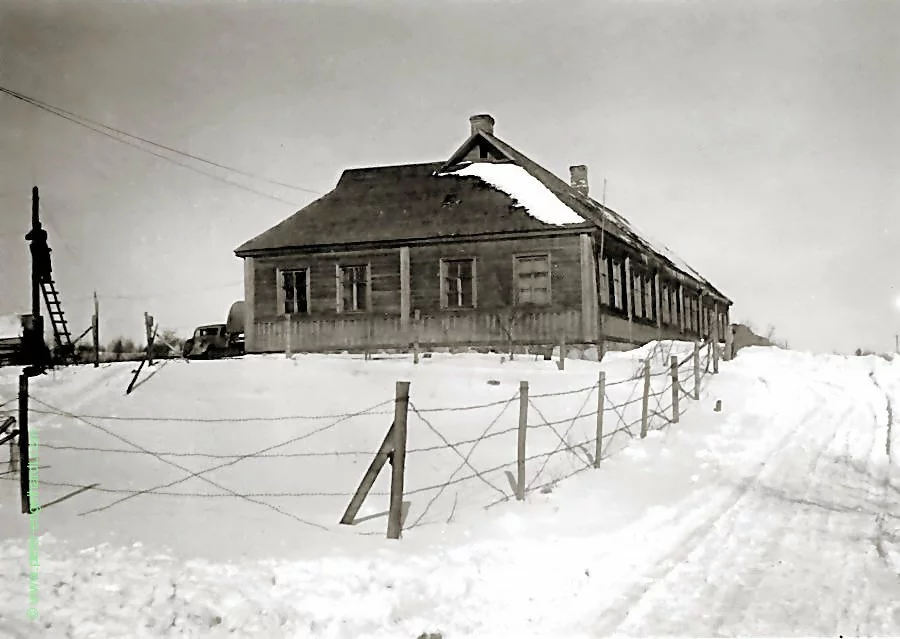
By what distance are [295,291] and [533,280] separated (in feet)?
17.3

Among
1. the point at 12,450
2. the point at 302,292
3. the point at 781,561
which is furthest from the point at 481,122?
the point at 302,292

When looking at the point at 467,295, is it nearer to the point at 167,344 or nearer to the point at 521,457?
the point at 167,344

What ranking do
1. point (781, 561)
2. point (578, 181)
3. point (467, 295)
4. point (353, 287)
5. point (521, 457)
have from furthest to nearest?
point (578, 181)
point (353, 287)
point (467, 295)
point (521, 457)
point (781, 561)

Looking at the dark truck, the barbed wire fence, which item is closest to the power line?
the barbed wire fence

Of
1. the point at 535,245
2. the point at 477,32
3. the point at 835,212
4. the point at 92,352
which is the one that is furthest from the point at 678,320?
the point at 92,352

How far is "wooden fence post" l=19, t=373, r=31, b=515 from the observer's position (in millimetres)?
5391

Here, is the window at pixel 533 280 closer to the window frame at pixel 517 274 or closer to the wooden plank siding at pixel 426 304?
the window frame at pixel 517 274

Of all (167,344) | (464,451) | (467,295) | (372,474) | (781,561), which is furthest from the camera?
(467,295)

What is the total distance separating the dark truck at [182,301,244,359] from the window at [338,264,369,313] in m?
2.17

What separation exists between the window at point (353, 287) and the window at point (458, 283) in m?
1.76

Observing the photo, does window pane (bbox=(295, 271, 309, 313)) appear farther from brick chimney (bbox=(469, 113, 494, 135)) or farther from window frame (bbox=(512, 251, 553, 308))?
brick chimney (bbox=(469, 113, 494, 135))

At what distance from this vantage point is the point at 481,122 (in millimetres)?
8312

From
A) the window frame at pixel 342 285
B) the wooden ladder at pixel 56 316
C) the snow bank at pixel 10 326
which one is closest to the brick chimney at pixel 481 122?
the wooden ladder at pixel 56 316

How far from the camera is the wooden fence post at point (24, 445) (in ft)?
17.7
